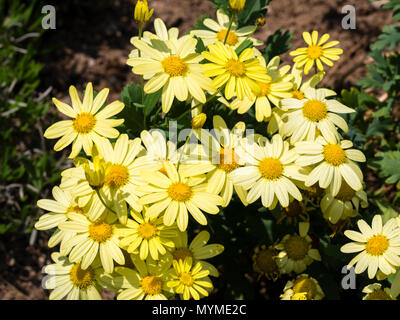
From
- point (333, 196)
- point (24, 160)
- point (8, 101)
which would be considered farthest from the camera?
point (8, 101)

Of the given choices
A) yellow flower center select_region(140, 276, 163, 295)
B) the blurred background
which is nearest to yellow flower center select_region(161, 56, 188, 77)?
yellow flower center select_region(140, 276, 163, 295)

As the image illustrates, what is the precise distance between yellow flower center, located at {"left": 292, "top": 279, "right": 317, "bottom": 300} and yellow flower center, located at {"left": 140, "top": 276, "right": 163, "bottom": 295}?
68cm

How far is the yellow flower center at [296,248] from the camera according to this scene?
7.52ft

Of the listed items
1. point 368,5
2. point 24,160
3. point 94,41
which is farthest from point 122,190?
point 368,5

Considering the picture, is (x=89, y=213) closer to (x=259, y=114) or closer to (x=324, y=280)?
(x=259, y=114)

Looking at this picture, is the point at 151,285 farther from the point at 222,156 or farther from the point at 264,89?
the point at 264,89

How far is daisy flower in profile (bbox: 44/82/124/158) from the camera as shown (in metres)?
1.94

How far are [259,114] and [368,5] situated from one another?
237 centimetres

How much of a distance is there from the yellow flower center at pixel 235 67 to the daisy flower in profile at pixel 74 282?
1057mm

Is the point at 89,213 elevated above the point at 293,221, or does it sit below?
below

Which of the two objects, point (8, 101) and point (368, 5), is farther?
point (368, 5)
